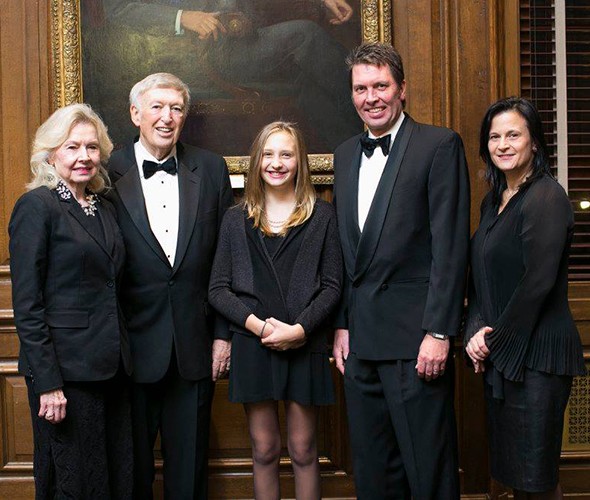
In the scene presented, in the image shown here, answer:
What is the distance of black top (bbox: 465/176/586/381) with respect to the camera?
2.67 metres

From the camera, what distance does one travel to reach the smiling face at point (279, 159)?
3.11 m

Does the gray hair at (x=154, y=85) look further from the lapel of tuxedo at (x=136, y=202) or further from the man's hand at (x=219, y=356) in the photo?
the man's hand at (x=219, y=356)

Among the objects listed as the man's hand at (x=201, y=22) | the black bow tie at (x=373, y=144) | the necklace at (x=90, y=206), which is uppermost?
the man's hand at (x=201, y=22)

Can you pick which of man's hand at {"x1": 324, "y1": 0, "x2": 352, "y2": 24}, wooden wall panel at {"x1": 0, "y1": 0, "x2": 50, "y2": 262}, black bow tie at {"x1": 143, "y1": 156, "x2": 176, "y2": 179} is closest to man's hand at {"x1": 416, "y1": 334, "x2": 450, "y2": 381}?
black bow tie at {"x1": 143, "y1": 156, "x2": 176, "y2": 179}

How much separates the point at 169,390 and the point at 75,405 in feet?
1.44

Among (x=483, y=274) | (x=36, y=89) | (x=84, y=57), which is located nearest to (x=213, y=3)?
(x=84, y=57)

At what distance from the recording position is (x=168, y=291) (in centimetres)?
310

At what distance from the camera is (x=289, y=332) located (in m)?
2.99

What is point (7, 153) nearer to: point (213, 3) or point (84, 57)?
point (84, 57)

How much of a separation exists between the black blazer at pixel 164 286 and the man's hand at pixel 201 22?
886 mm

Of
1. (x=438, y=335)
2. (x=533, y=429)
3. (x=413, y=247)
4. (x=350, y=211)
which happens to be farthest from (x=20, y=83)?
(x=533, y=429)

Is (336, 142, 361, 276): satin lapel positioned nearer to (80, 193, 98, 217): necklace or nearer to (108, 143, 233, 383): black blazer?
(108, 143, 233, 383): black blazer

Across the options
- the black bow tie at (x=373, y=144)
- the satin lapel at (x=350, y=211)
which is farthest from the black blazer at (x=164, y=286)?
the black bow tie at (x=373, y=144)

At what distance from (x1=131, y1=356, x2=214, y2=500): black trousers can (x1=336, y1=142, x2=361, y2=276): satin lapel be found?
2.55 feet
